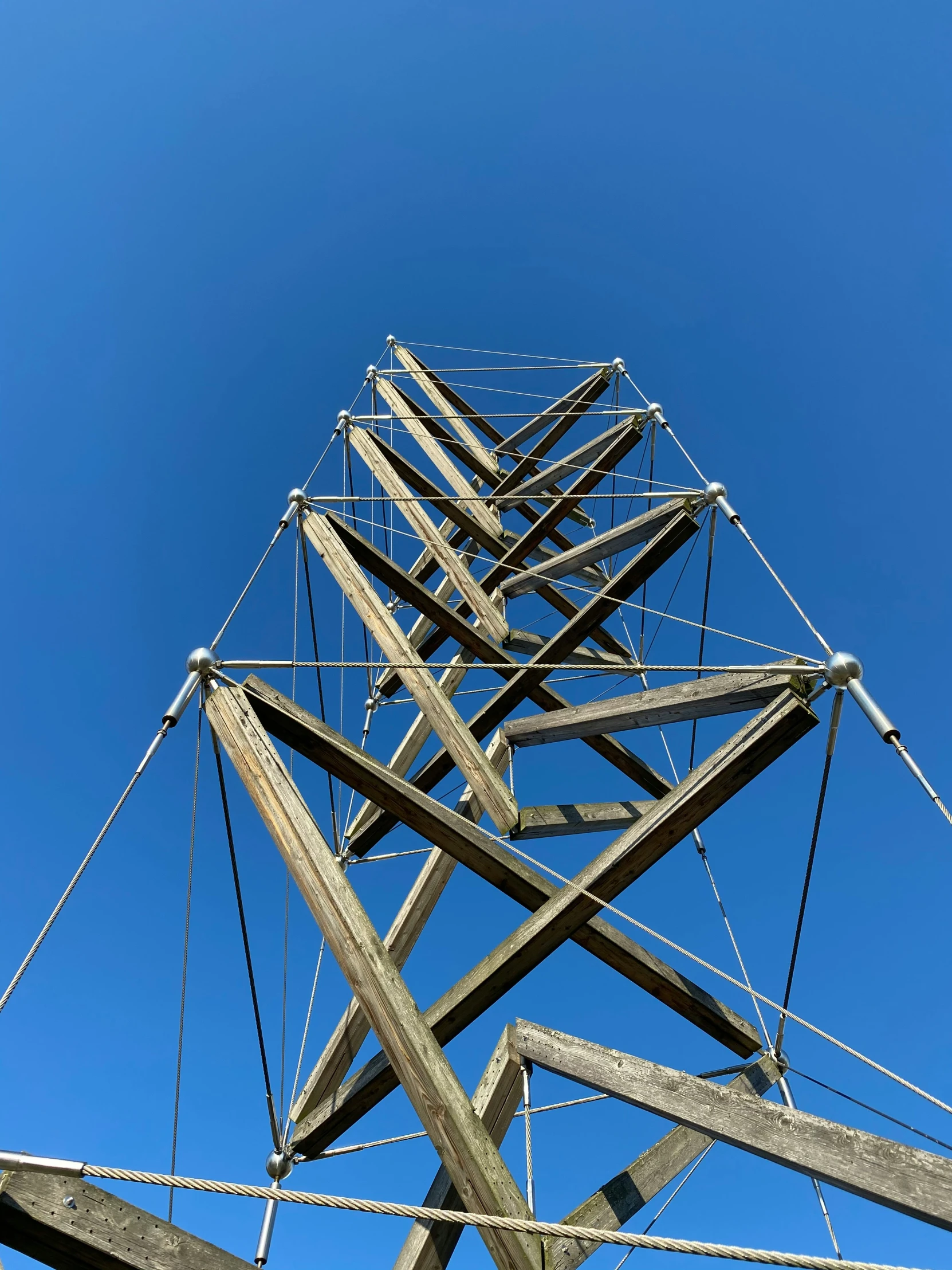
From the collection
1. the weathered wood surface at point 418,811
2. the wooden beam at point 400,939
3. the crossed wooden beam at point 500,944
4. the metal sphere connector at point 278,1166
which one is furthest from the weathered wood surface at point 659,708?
the metal sphere connector at point 278,1166

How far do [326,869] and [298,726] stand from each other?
2.42 ft

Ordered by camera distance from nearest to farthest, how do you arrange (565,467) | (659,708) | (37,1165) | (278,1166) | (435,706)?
(37,1165)
(278,1166)
(659,708)
(435,706)
(565,467)

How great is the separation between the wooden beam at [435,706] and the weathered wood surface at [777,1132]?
3.76 ft

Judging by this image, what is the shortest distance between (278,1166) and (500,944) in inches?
60.7

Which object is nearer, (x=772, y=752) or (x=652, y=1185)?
(x=772, y=752)

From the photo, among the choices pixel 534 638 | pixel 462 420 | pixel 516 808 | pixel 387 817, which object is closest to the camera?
pixel 516 808

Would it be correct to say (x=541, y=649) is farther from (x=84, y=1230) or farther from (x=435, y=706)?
(x=84, y=1230)

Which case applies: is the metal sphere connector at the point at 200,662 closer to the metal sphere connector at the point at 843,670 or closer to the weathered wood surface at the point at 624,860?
the weathered wood surface at the point at 624,860

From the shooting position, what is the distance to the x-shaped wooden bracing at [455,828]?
2.27m

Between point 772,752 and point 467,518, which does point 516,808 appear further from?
point 467,518

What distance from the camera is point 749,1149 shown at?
7.61ft

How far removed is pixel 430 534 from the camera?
614cm

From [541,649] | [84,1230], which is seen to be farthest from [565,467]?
[84,1230]

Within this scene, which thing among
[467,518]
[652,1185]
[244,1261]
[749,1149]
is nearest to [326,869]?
[244,1261]
